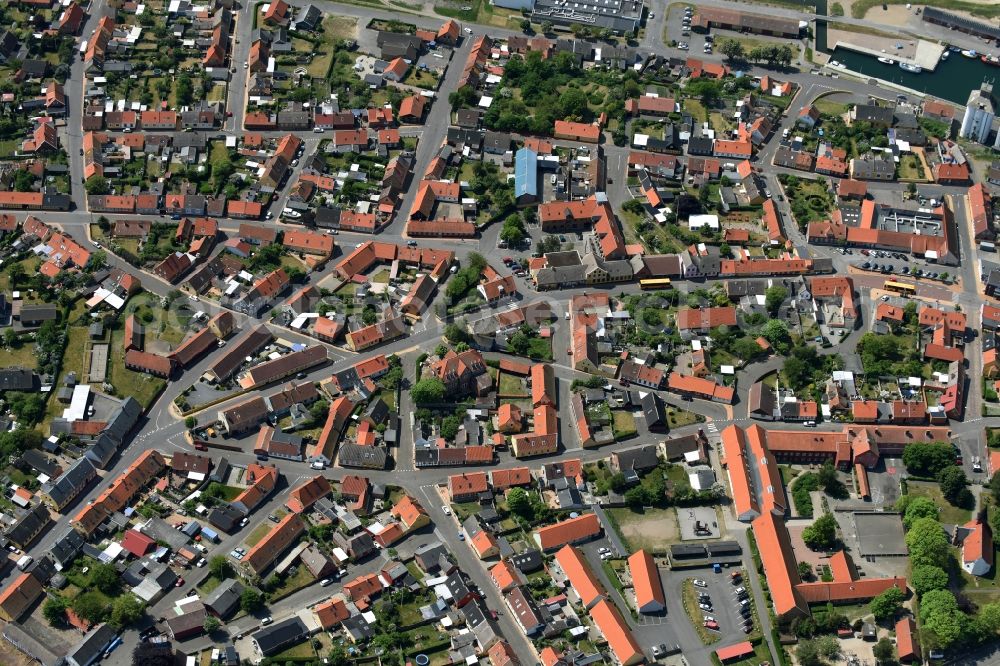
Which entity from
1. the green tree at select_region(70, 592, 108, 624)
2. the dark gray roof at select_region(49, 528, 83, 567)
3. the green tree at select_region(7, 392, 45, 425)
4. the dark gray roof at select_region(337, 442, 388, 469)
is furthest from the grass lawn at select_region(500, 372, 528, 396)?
the green tree at select_region(7, 392, 45, 425)

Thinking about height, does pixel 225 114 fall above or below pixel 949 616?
above

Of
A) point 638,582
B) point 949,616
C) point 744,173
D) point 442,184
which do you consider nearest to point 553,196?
point 442,184

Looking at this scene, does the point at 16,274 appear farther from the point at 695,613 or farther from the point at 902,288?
the point at 902,288

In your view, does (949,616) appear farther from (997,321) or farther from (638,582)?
(997,321)

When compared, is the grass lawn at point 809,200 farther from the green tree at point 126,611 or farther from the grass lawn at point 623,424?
the green tree at point 126,611

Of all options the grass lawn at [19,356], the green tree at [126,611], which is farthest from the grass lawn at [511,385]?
the grass lawn at [19,356]

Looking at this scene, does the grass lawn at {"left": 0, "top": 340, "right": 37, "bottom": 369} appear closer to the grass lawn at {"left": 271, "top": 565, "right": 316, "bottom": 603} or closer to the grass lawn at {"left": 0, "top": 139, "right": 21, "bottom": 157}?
the grass lawn at {"left": 0, "top": 139, "right": 21, "bottom": 157}

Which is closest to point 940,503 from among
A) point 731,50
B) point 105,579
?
point 731,50
